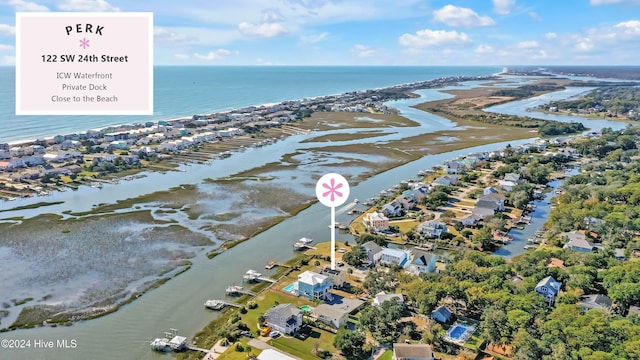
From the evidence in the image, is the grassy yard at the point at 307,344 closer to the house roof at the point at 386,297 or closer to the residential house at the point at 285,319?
the residential house at the point at 285,319

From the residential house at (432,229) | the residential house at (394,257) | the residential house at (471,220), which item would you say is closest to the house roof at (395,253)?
the residential house at (394,257)

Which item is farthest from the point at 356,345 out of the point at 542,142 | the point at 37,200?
the point at 542,142

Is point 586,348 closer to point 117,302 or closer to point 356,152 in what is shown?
point 117,302

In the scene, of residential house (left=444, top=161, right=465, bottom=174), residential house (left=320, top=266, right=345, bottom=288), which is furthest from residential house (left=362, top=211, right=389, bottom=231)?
residential house (left=444, top=161, right=465, bottom=174)

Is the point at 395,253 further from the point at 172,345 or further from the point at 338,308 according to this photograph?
the point at 172,345

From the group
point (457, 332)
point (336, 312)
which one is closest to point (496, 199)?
point (457, 332)

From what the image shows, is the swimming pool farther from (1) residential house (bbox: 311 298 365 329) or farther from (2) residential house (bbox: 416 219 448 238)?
(2) residential house (bbox: 416 219 448 238)
